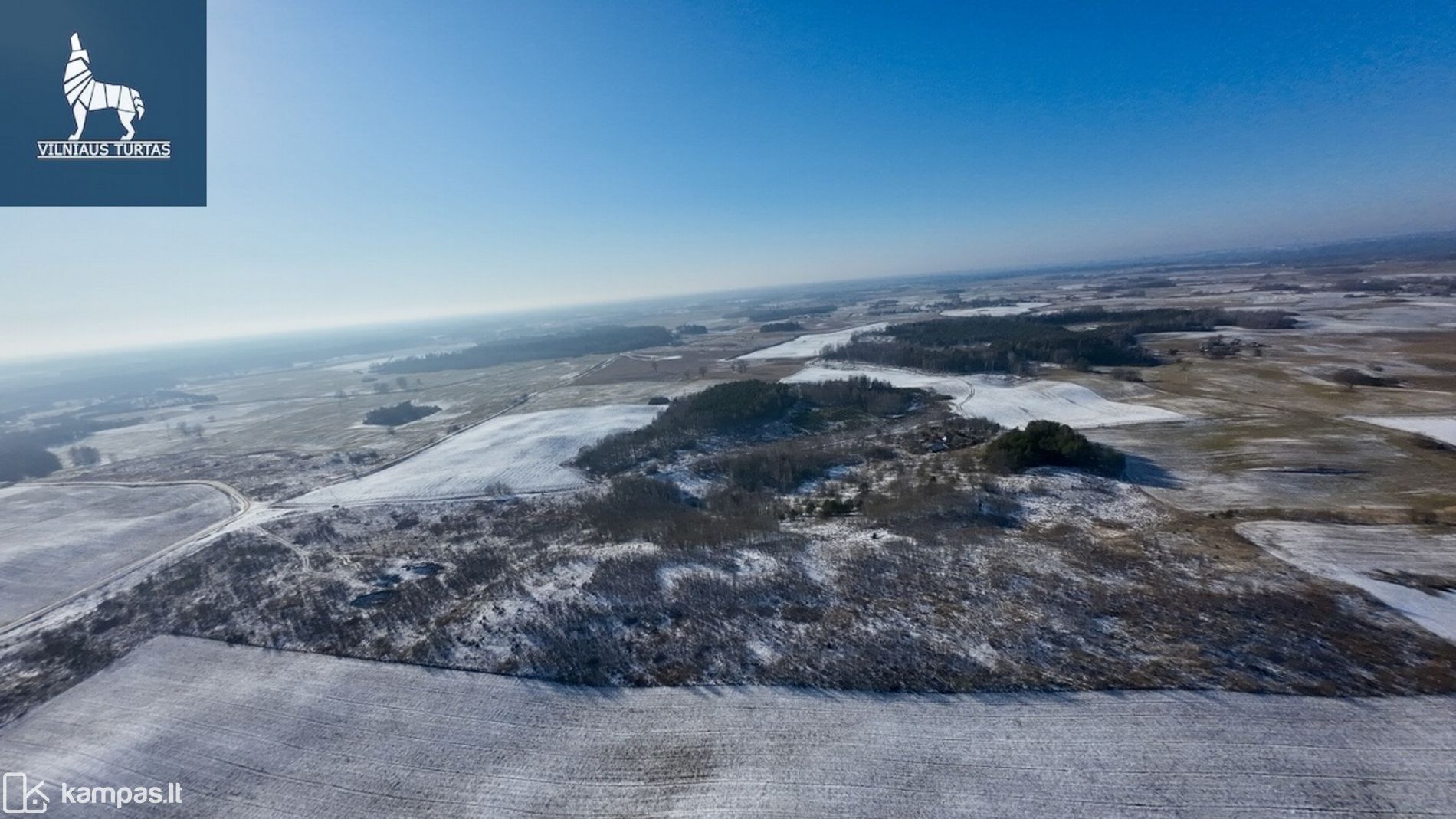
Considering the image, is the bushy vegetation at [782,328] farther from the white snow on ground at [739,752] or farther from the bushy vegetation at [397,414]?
the white snow on ground at [739,752]

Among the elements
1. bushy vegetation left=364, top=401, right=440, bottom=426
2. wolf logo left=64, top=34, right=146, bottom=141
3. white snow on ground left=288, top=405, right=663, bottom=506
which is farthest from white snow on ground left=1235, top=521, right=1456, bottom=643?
bushy vegetation left=364, top=401, right=440, bottom=426

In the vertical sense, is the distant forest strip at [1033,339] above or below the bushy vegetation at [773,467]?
above

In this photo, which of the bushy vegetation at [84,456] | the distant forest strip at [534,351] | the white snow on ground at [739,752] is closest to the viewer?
the white snow on ground at [739,752]

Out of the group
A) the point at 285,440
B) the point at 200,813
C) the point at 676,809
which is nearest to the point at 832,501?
the point at 676,809

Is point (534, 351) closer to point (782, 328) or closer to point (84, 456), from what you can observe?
point (782, 328)

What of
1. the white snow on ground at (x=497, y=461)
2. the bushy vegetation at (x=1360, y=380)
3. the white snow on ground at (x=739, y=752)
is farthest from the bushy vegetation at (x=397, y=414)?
the bushy vegetation at (x=1360, y=380)

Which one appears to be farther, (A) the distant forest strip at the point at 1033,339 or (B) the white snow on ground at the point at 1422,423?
(A) the distant forest strip at the point at 1033,339
